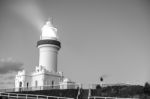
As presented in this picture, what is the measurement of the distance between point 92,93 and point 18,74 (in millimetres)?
16576

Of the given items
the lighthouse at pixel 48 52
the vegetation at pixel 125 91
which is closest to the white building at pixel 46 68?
the lighthouse at pixel 48 52

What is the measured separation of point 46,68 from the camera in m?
47.9

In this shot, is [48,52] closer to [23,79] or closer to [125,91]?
[23,79]

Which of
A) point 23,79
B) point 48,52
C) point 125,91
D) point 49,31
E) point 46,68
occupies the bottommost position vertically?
point 125,91

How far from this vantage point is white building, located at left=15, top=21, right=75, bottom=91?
147 feet

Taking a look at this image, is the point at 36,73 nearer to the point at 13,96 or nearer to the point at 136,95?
the point at 13,96

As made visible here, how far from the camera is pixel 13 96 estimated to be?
32.9 m

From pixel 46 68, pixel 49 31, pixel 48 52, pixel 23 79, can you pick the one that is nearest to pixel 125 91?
pixel 46 68

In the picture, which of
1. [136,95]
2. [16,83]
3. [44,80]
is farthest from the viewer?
[16,83]

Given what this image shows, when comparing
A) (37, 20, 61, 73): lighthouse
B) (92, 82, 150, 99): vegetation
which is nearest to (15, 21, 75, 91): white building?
(37, 20, 61, 73): lighthouse

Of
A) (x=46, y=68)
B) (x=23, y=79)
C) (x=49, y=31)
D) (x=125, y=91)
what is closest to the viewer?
(x=125, y=91)

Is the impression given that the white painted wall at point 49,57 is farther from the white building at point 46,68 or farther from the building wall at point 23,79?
the building wall at point 23,79

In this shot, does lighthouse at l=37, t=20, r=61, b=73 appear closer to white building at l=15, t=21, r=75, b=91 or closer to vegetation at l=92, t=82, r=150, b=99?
white building at l=15, t=21, r=75, b=91

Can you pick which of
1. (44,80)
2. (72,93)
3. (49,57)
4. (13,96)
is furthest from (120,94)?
(49,57)
